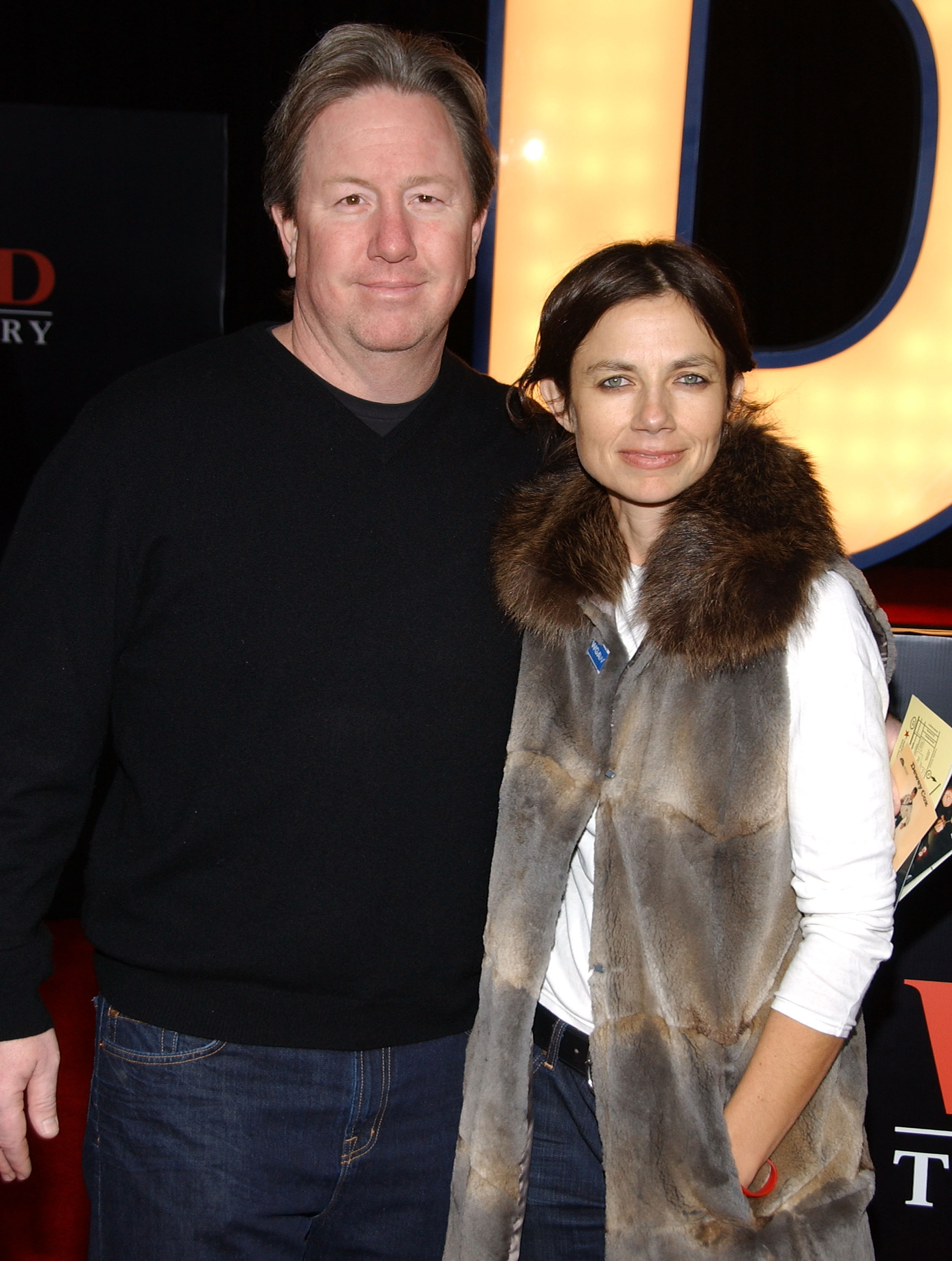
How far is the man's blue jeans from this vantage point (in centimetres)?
176

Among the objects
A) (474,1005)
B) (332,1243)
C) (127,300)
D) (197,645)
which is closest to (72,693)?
(197,645)

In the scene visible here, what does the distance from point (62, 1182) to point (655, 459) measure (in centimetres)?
248

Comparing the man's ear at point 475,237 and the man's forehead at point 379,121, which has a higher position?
the man's forehead at point 379,121

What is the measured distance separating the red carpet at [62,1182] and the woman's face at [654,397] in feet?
6.54

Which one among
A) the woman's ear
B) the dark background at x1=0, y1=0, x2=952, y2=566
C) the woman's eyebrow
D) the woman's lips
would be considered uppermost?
the dark background at x1=0, y1=0, x2=952, y2=566

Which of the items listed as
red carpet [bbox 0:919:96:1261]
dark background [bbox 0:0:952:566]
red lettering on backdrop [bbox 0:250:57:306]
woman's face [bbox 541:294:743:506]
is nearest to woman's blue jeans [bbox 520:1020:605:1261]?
woman's face [bbox 541:294:743:506]

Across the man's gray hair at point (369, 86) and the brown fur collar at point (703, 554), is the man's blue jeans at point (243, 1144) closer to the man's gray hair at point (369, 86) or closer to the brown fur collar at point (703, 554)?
the brown fur collar at point (703, 554)

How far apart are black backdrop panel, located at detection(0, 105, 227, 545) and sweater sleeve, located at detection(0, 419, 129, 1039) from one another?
207 centimetres

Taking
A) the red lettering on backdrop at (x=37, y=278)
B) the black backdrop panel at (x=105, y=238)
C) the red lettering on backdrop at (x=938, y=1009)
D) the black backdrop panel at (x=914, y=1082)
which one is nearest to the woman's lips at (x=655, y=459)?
the black backdrop panel at (x=914, y=1082)

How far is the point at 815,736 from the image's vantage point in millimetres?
1562

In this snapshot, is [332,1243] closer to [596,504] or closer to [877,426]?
[596,504]

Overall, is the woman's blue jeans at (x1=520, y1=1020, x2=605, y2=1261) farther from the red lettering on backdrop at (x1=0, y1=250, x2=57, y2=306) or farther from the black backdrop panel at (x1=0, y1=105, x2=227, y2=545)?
the red lettering on backdrop at (x1=0, y1=250, x2=57, y2=306)

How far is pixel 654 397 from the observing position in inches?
68.7

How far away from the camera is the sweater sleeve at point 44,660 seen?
1740 millimetres
